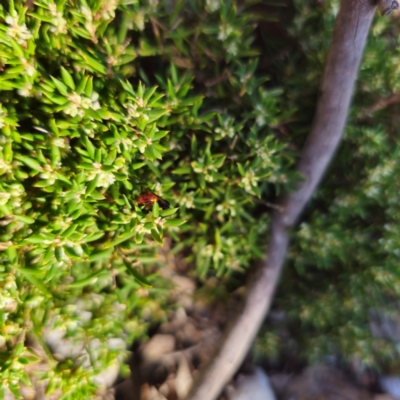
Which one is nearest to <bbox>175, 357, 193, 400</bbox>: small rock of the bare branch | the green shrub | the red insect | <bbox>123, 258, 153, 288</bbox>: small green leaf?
the green shrub

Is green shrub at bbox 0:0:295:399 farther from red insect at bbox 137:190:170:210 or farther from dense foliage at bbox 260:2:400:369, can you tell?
dense foliage at bbox 260:2:400:369

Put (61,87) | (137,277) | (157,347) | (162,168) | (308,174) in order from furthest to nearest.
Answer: (157,347) → (308,174) → (162,168) → (137,277) → (61,87)

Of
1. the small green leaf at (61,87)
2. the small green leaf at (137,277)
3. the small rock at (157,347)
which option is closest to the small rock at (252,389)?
the small rock at (157,347)

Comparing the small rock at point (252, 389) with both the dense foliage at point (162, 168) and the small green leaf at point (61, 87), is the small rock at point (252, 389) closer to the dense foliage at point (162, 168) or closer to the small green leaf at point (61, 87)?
the dense foliage at point (162, 168)

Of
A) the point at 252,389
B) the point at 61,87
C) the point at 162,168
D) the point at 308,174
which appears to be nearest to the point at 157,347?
the point at 252,389

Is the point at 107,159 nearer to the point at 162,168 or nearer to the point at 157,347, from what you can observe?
the point at 162,168

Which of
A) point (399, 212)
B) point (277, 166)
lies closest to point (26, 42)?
point (277, 166)

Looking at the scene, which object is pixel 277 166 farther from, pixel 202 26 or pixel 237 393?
pixel 237 393
